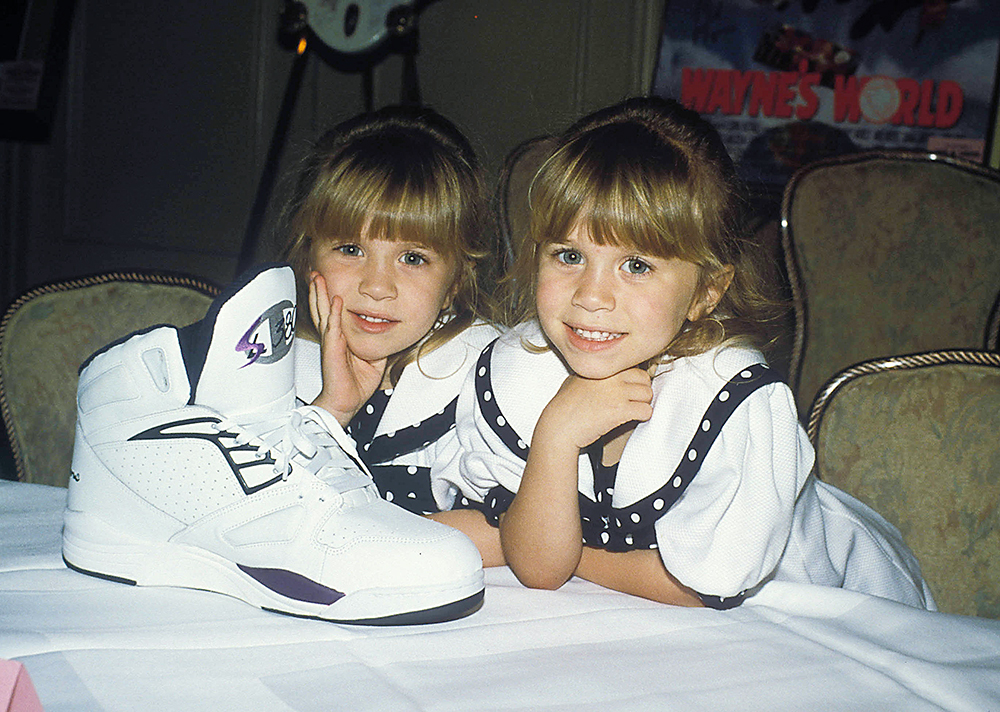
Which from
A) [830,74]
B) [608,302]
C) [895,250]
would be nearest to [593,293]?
[608,302]

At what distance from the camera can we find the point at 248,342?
0.61 metres

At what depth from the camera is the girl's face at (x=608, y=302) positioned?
0.81 meters

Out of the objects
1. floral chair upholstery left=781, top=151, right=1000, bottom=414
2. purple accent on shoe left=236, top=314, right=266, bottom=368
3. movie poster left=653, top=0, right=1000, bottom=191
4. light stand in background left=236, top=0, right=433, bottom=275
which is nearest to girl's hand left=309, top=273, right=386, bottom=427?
purple accent on shoe left=236, top=314, right=266, bottom=368

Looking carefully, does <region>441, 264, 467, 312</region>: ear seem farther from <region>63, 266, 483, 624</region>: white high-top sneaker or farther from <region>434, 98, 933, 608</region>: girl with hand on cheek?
<region>63, 266, 483, 624</region>: white high-top sneaker

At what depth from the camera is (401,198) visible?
99 cm

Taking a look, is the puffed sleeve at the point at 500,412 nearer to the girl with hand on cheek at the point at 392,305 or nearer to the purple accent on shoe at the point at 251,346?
the girl with hand on cheek at the point at 392,305

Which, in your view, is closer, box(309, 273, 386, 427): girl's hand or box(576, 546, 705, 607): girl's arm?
box(576, 546, 705, 607): girl's arm

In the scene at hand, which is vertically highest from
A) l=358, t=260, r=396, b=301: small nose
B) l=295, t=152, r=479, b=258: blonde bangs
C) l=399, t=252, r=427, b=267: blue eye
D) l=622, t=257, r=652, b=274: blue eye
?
l=295, t=152, r=479, b=258: blonde bangs

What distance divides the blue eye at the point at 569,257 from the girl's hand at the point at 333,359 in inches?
11.6

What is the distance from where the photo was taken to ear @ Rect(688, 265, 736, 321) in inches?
34.6

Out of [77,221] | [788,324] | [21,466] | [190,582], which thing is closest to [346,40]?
[77,221]

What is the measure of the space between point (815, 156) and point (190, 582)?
247 cm

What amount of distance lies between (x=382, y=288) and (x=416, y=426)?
171 millimetres

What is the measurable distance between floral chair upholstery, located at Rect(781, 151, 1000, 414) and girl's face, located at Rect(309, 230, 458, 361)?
1233 millimetres
